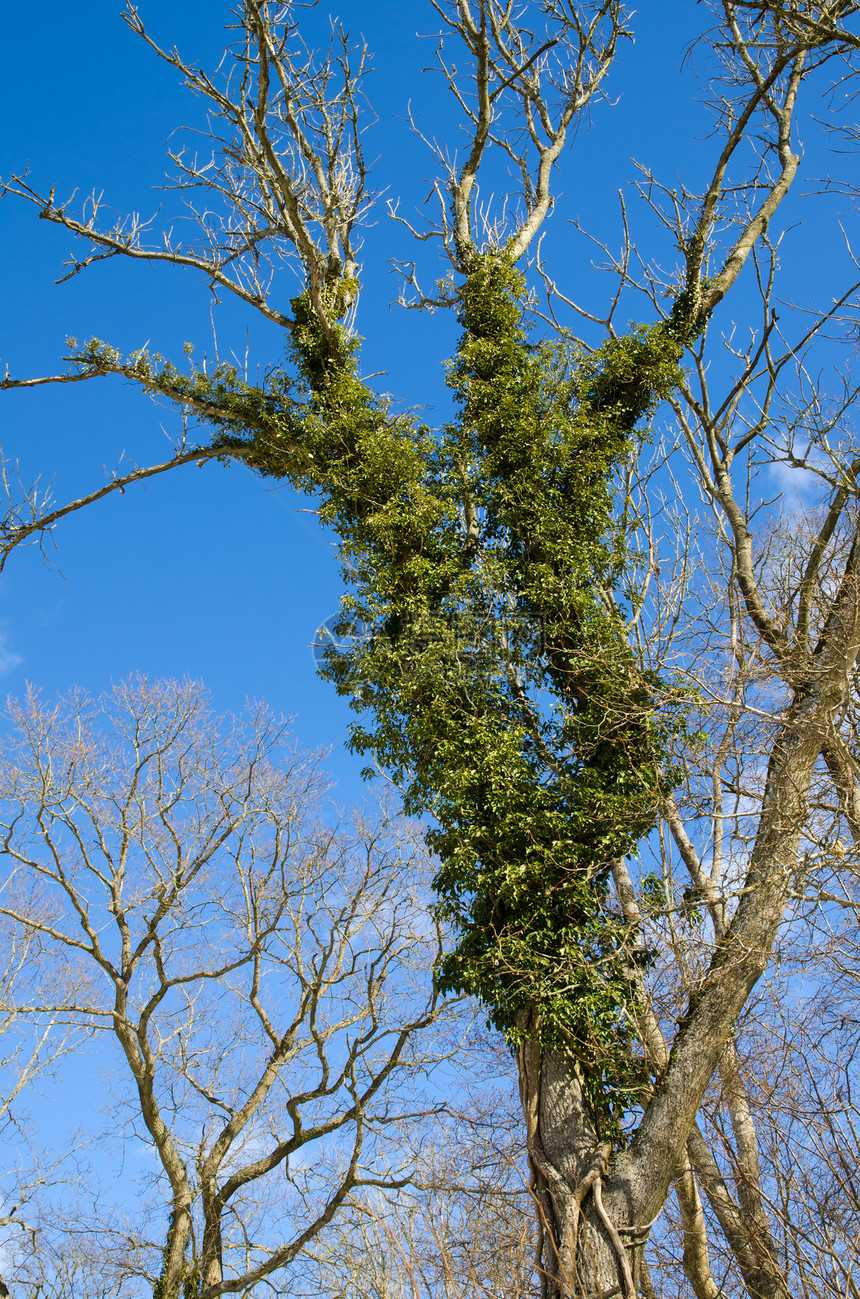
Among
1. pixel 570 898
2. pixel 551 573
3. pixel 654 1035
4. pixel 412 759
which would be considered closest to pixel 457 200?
pixel 551 573

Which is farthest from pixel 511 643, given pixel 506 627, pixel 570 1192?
pixel 570 1192

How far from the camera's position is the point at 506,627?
8.19m

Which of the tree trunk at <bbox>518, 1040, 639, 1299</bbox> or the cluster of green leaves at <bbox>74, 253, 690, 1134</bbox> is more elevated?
the cluster of green leaves at <bbox>74, 253, 690, 1134</bbox>

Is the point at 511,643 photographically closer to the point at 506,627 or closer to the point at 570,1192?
the point at 506,627

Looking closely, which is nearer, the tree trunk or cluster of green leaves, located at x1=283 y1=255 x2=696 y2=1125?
the tree trunk

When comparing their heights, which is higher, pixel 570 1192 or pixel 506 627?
pixel 506 627

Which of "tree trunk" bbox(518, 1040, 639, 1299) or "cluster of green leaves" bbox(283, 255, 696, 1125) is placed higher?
"cluster of green leaves" bbox(283, 255, 696, 1125)

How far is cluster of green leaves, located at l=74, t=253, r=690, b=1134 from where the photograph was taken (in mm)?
6699

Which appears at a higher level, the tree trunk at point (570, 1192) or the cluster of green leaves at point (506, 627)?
the cluster of green leaves at point (506, 627)

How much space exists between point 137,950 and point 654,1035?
6948 mm

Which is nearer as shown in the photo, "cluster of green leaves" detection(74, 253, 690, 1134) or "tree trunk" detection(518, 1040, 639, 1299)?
"tree trunk" detection(518, 1040, 639, 1299)

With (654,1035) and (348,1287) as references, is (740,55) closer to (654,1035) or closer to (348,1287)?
(654,1035)

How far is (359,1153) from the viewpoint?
1020 cm

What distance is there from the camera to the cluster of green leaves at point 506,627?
22.0 ft
